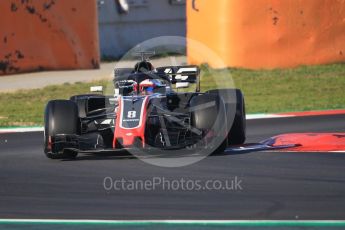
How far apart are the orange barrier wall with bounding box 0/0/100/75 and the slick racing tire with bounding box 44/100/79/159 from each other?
11879 millimetres

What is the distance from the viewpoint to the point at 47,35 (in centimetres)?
2300

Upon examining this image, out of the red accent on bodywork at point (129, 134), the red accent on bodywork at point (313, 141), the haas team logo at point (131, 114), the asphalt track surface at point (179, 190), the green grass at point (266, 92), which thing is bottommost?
the green grass at point (266, 92)

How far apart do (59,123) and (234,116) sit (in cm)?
214

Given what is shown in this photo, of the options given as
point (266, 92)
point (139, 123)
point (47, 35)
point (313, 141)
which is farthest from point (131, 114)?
point (47, 35)

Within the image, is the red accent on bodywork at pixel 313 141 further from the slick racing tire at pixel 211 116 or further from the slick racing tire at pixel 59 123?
the slick racing tire at pixel 59 123

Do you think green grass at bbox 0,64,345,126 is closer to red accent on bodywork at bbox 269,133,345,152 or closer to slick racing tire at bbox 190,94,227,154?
red accent on bodywork at bbox 269,133,345,152

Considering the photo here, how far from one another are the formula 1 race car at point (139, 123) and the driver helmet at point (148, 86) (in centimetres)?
4

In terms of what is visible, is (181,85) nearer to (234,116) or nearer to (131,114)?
(234,116)

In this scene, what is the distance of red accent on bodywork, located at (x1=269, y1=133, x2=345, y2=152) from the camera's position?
433 inches

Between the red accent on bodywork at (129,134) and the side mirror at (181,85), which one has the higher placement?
the side mirror at (181,85)

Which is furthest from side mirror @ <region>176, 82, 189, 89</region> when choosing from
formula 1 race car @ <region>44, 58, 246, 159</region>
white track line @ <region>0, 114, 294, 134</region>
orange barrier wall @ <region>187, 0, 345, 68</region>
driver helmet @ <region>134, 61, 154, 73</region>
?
orange barrier wall @ <region>187, 0, 345, 68</region>

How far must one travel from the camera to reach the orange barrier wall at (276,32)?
21.5m

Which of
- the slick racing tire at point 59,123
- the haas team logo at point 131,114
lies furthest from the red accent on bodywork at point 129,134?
the slick racing tire at point 59,123

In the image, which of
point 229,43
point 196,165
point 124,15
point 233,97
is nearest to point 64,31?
point 229,43
